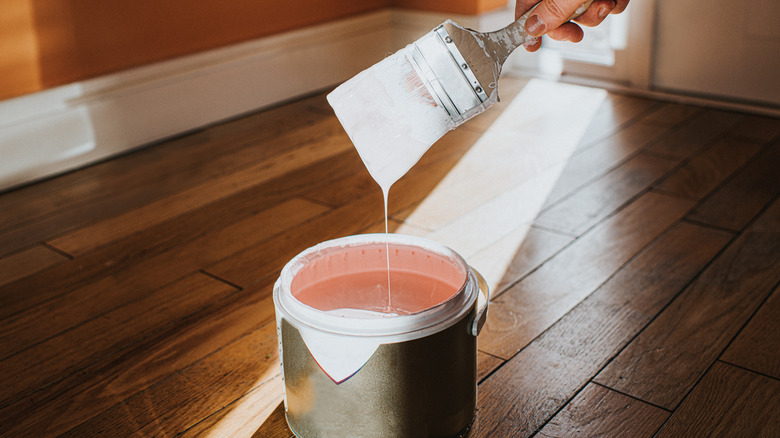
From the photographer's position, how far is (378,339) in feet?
2.68

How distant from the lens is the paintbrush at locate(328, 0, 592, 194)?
0.83 metres

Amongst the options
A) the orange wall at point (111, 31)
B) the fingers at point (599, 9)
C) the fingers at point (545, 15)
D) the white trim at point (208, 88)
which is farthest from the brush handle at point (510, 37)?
the orange wall at point (111, 31)

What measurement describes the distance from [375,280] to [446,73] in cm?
30

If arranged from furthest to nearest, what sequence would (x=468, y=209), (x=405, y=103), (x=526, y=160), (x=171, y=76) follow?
1. (x=171, y=76)
2. (x=526, y=160)
3. (x=468, y=209)
4. (x=405, y=103)

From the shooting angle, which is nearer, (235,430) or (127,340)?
(235,430)

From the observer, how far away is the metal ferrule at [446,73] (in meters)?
0.83

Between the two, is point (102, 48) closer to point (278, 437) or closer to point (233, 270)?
point (233, 270)

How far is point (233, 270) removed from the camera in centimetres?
141

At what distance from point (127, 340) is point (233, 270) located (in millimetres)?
260

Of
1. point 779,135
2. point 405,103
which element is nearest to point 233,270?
point 405,103

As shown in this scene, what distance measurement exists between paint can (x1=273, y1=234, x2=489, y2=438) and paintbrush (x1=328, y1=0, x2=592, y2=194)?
167 mm

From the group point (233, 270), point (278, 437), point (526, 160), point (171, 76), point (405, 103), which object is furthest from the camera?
point (171, 76)

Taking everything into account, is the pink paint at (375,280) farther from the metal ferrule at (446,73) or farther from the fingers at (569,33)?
the fingers at (569,33)

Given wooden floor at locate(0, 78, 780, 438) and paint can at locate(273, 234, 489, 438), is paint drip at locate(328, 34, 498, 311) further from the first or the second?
wooden floor at locate(0, 78, 780, 438)
